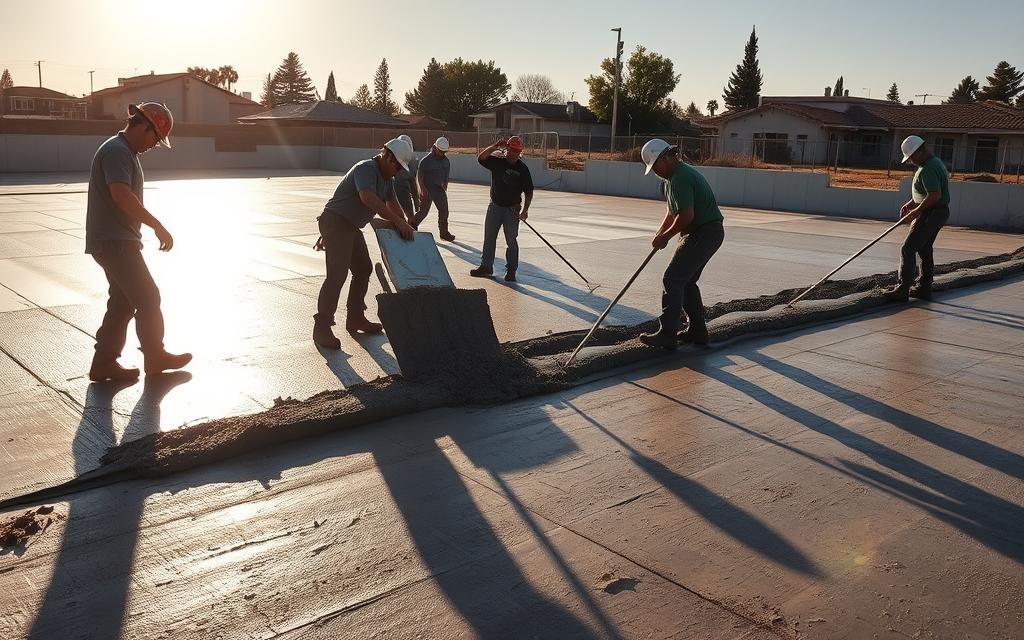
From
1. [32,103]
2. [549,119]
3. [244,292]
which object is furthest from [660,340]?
[32,103]

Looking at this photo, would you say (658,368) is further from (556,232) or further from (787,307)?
(556,232)

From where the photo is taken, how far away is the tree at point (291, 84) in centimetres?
12169

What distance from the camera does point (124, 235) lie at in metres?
6.04

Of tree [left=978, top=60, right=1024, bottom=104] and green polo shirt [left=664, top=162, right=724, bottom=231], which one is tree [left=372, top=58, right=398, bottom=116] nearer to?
tree [left=978, top=60, right=1024, bottom=104]

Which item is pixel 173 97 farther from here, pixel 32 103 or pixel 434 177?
pixel 434 177

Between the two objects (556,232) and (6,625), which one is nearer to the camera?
(6,625)

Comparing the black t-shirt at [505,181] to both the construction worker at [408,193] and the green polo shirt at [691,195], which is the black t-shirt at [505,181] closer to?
the construction worker at [408,193]

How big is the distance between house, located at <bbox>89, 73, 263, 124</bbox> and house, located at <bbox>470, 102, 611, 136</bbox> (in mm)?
18429

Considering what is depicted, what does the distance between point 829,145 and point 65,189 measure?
74.9ft

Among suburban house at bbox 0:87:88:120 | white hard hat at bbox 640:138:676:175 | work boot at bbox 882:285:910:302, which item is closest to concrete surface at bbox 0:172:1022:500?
work boot at bbox 882:285:910:302

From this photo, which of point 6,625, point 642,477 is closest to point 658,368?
point 642,477

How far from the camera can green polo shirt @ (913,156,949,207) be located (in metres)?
10.2

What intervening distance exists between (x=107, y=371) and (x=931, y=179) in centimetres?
877

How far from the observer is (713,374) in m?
7.26
